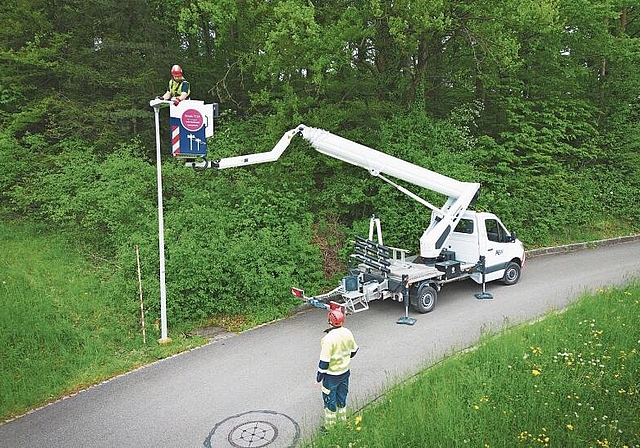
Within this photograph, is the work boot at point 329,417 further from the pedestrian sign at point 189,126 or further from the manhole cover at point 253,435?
the pedestrian sign at point 189,126

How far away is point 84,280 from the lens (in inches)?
457

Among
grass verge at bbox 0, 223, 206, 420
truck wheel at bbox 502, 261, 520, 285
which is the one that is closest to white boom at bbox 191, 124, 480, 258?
truck wheel at bbox 502, 261, 520, 285

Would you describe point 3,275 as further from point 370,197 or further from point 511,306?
point 511,306

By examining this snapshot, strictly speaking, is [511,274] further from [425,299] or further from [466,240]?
[425,299]

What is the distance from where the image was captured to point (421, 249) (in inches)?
451

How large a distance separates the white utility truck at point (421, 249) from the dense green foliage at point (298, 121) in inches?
59.1

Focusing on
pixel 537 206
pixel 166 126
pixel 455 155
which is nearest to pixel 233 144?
pixel 166 126

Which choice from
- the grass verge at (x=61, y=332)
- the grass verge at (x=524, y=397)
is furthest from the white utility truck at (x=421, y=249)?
the grass verge at (x=61, y=332)

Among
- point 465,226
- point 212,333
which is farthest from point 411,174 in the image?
point 212,333

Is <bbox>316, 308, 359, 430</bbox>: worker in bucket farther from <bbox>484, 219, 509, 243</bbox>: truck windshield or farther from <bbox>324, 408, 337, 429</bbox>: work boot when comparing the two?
<bbox>484, 219, 509, 243</bbox>: truck windshield

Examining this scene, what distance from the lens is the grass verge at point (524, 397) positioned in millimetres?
5770

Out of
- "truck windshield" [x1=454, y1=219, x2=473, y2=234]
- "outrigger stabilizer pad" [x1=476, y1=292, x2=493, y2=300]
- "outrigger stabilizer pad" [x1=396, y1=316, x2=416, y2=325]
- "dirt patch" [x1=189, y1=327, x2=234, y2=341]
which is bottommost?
"dirt patch" [x1=189, y1=327, x2=234, y2=341]

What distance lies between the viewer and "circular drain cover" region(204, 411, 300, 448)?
654 cm

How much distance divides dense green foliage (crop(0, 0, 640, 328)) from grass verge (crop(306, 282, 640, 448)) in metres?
4.84
